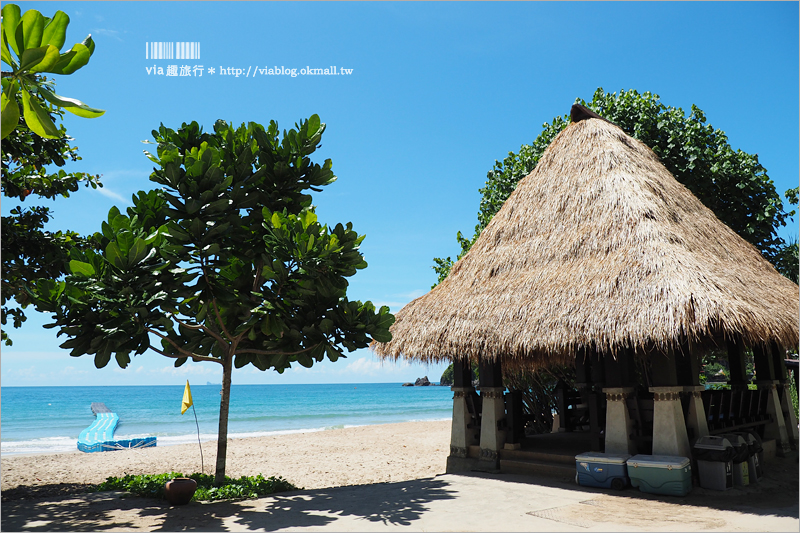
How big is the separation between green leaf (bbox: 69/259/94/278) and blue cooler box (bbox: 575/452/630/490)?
6.54 metres

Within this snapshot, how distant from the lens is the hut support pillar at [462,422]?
9086 millimetres

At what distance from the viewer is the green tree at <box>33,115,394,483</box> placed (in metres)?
5.82

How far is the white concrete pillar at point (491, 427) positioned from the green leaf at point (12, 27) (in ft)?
25.5

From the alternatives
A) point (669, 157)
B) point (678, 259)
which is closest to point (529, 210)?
point (678, 259)

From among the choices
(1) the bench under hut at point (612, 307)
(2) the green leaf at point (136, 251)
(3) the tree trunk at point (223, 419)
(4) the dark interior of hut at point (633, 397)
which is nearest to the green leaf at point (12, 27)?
(2) the green leaf at point (136, 251)

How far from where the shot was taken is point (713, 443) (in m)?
6.93

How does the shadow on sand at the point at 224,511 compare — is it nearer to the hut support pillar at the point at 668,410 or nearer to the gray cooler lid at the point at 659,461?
the gray cooler lid at the point at 659,461

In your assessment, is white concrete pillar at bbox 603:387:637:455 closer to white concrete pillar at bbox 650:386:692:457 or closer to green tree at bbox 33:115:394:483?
white concrete pillar at bbox 650:386:692:457

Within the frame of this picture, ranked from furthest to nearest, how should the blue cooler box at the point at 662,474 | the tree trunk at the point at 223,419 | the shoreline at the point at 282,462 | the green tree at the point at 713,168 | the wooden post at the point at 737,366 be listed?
the green tree at the point at 713,168 → the shoreline at the point at 282,462 → the wooden post at the point at 737,366 → the tree trunk at the point at 223,419 → the blue cooler box at the point at 662,474

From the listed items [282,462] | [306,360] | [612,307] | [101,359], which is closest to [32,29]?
[101,359]

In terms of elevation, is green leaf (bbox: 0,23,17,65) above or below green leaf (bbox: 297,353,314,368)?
above

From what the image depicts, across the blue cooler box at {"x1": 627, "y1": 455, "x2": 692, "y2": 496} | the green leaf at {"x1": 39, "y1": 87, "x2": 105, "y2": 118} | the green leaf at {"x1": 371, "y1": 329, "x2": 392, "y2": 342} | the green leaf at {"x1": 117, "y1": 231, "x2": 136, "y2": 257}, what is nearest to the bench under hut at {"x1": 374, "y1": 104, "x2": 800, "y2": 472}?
the blue cooler box at {"x1": 627, "y1": 455, "x2": 692, "y2": 496}

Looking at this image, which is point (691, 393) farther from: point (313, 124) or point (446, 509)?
point (313, 124)

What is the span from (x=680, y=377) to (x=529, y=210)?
3.70 m
